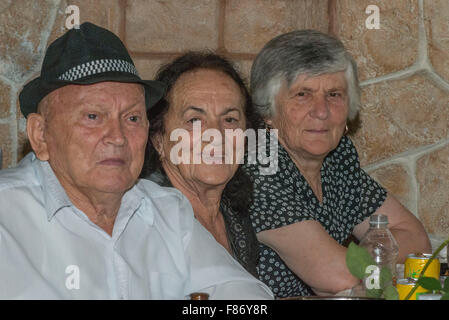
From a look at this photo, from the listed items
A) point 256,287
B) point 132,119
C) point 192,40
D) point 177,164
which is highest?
point 192,40

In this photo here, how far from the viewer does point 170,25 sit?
9.01 ft

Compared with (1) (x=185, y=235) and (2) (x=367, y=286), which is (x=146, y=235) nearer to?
(1) (x=185, y=235)

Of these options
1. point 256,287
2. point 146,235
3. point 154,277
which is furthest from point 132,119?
point 256,287

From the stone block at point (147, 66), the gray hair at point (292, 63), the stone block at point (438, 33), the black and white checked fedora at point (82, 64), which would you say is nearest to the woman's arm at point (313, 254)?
the gray hair at point (292, 63)

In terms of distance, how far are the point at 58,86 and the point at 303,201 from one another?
3.14 feet

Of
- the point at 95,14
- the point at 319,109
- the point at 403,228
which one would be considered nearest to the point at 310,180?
the point at 319,109

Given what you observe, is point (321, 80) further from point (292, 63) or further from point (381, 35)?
point (381, 35)

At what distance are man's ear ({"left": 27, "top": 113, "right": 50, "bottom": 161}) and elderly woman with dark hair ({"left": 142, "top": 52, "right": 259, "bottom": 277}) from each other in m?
0.43

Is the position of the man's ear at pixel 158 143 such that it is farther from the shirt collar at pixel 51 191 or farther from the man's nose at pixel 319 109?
the man's nose at pixel 319 109

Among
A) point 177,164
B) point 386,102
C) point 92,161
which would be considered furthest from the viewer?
point 386,102

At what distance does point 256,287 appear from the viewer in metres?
1.64

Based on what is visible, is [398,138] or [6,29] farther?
[398,138]

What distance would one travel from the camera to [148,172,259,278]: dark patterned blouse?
2.00m

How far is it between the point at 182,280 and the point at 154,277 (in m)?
0.08
